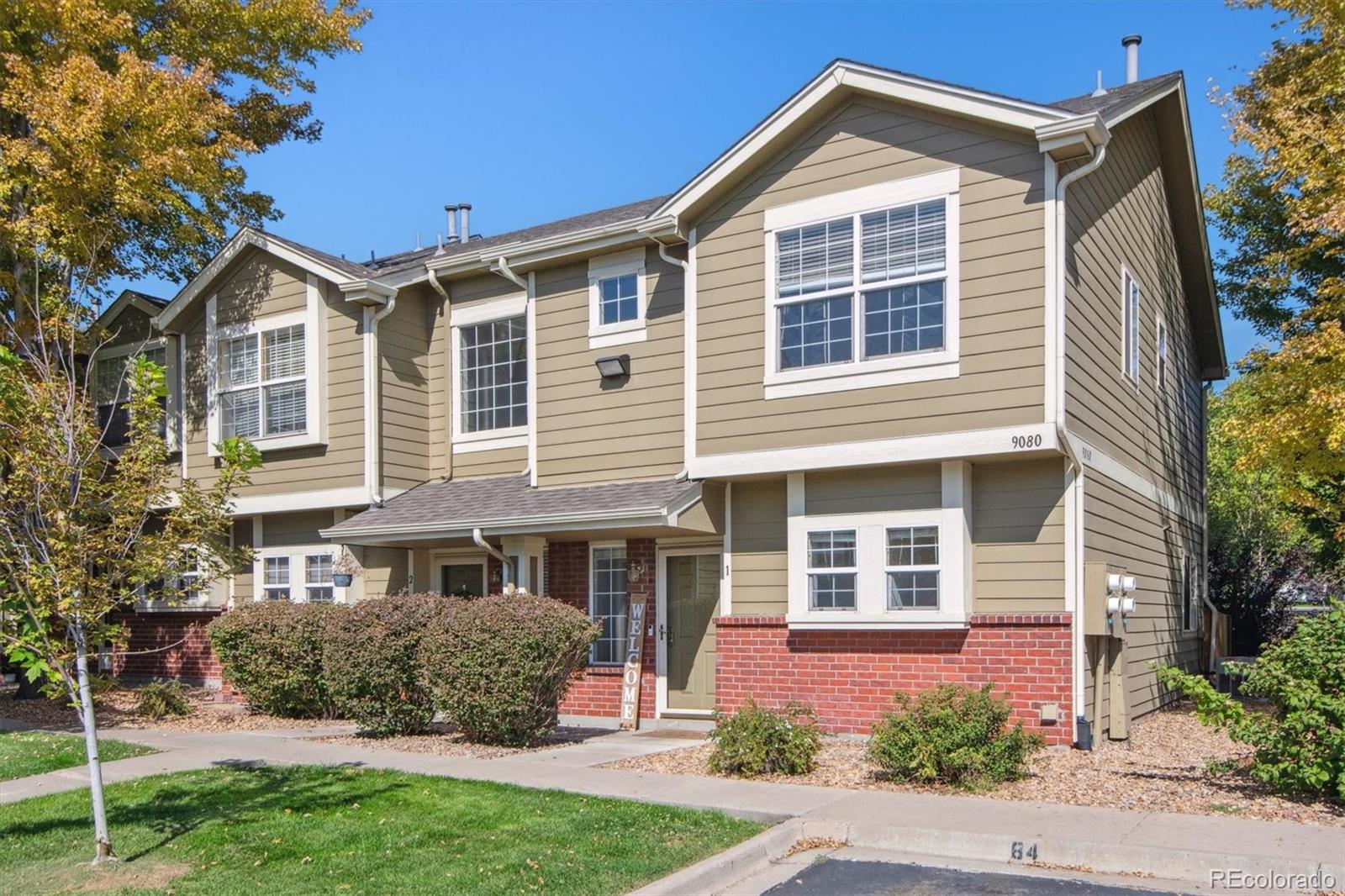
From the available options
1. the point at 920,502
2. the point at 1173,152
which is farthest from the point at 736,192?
the point at 1173,152

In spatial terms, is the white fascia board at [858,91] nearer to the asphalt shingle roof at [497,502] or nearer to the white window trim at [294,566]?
the asphalt shingle roof at [497,502]

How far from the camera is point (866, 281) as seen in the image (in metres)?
12.0

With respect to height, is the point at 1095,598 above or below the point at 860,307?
below

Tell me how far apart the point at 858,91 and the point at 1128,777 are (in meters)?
7.33

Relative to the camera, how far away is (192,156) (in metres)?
15.8

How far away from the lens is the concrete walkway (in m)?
7.01

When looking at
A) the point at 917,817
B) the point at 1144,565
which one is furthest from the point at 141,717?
the point at 1144,565

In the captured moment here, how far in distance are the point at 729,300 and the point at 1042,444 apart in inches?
156

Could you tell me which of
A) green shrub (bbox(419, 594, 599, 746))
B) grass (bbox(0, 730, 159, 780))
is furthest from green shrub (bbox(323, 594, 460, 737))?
grass (bbox(0, 730, 159, 780))

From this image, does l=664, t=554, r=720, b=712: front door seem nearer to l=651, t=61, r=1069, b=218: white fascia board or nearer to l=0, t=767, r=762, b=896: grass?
l=651, t=61, r=1069, b=218: white fascia board

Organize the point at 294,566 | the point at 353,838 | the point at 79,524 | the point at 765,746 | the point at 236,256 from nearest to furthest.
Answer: the point at 79,524, the point at 353,838, the point at 765,746, the point at 294,566, the point at 236,256

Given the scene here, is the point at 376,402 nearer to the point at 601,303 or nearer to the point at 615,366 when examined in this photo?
the point at 601,303

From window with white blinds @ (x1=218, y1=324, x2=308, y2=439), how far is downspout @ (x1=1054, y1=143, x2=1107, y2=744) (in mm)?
10488

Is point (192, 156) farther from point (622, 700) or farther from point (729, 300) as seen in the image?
point (622, 700)
